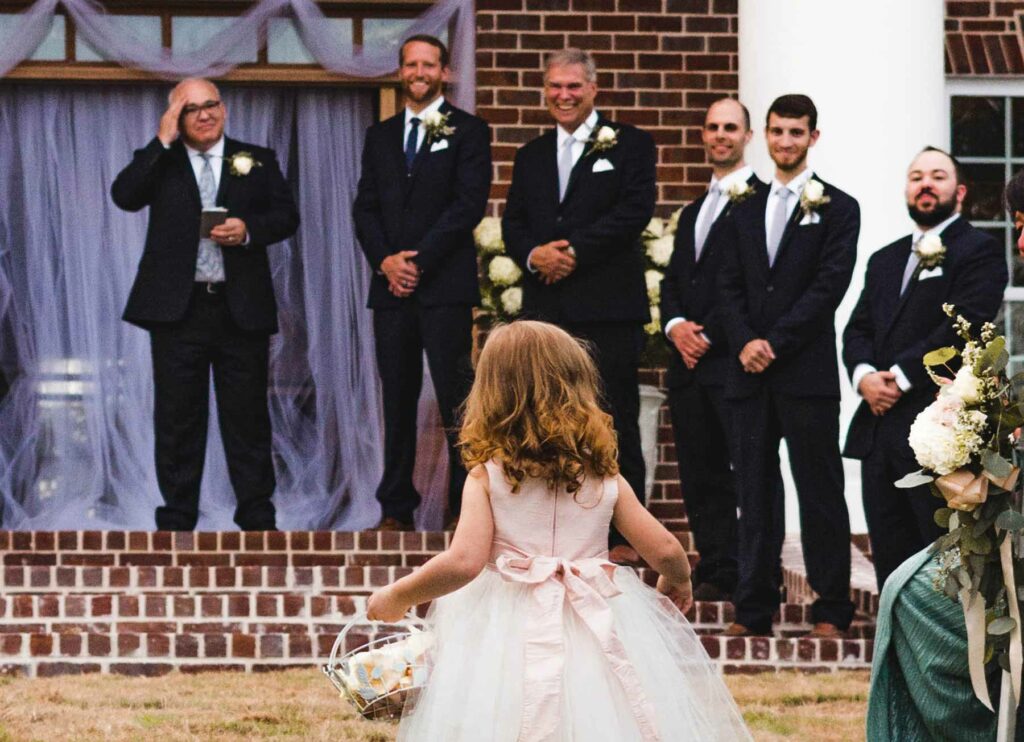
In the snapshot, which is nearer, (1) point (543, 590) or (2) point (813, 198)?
(1) point (543, 590)

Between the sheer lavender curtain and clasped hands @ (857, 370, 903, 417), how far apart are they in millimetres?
3177

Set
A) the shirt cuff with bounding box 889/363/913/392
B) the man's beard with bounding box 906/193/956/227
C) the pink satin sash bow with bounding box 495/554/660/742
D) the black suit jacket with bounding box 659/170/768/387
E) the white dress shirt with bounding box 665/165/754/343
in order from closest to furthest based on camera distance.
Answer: the pink satin sash bow with bounding box 495/554/660/742 → the shirt cuff with bounding box 889/363/913/392 → the man's beard with bounding box 906/193/956/227 → the black suit jacket with bounding box 659/170/768/387 → the white dress shirt with bounding box 665/165/754/343

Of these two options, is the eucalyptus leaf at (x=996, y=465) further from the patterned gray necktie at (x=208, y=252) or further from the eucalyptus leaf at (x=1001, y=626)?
the patterned gray necktie at (x=208, y=252)

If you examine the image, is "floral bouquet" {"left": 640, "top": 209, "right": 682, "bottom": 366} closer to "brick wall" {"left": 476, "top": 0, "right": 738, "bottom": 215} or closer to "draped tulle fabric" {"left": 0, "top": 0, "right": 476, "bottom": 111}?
"brick wall" {"left": 476, "top": 0, "right": 738, "bottom": 215}

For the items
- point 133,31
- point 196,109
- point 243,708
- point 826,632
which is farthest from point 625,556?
point 133,31

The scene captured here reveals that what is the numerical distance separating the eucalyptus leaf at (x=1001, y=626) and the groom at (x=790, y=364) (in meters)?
2.74

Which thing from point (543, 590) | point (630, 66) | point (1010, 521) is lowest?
Answer: point (543, 590)

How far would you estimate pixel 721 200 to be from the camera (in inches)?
320

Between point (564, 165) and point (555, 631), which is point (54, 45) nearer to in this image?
point (564, 165)

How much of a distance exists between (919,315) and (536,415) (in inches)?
126

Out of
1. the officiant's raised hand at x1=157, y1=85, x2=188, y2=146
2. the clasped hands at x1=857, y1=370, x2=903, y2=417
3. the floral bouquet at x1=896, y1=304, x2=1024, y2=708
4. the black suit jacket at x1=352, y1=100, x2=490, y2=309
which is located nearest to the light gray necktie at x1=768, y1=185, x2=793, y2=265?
the clasped hands at x1=857, y1=370, x2=903, y2=417

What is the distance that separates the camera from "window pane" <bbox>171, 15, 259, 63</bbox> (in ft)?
32.9

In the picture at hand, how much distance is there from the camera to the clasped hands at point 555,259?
8.06 metres

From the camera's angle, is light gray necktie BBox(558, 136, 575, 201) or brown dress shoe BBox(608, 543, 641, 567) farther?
light gray necktie BBox(558, 136, 575, 201)
